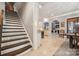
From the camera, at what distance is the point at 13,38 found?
2.55 m

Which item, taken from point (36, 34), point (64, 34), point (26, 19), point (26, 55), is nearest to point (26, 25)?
point (26, 19)

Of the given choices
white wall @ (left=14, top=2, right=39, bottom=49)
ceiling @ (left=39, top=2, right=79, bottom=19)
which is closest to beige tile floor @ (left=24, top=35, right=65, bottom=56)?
white wall @ (left=14, top=2, right=39, bottom=49)

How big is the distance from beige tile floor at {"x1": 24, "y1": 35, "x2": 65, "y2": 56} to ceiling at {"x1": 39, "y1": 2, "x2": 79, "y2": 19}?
0.53 meters

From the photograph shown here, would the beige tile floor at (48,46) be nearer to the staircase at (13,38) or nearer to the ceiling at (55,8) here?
the staircase at (13,38)

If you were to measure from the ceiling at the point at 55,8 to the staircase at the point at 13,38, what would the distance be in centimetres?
58

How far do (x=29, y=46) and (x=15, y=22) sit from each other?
648 millimetres

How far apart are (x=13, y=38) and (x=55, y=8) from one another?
1.15 meters

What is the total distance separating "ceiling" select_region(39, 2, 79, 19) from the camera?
8.37ft

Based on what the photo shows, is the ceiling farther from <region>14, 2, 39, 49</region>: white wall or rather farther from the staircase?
the staircase

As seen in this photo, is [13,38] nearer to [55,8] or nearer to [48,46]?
[48,46]

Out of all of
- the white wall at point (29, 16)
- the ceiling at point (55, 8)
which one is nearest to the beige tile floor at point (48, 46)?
the white wall at point (29, 16)

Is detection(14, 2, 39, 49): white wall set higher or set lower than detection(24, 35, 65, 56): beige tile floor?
higher

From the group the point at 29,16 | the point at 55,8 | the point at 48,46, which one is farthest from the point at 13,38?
the point at 55,8

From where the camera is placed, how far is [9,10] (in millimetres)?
2533
